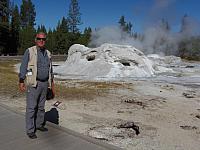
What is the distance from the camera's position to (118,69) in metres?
29.2

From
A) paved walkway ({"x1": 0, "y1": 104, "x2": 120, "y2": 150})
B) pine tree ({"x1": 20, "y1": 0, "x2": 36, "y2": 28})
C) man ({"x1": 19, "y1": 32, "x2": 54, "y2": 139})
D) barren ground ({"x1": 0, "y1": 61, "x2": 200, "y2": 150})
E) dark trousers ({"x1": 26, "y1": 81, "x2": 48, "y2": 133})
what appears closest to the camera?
paved walkway ({"x1": 0, "y1": 104, "x2": 120, "y2": 150})

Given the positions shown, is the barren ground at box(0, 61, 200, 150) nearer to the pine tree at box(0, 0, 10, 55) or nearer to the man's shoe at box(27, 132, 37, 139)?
the man's shoe at box(27, 132, 37, 139)

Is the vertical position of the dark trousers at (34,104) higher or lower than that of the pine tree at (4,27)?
lower

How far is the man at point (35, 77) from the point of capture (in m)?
6.32

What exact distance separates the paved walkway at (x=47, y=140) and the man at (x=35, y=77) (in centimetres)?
26

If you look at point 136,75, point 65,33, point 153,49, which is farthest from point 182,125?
point 65,33

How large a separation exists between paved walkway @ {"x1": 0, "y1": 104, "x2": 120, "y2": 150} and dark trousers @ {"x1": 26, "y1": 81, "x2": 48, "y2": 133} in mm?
286

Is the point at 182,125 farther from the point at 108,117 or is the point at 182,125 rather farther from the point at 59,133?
the point at 59,133

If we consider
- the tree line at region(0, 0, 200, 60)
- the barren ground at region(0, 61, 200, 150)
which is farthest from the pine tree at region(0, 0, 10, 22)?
the barren ground at region(0, 61, 200, 150)

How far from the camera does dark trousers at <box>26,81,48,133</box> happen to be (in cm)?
643

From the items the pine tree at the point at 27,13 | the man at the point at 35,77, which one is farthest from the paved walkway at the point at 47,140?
the pine tree at the point at 27,13

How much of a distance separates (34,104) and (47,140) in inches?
30.7

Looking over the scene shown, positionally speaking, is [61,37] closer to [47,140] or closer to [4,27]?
[4,27]

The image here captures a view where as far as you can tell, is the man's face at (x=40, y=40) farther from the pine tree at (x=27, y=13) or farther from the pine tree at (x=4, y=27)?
the pine tree at (x=27, y=13)
